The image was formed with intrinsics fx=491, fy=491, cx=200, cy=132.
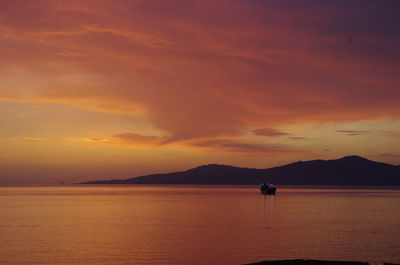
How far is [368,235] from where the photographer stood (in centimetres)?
6819

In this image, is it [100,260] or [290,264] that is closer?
[290,264]

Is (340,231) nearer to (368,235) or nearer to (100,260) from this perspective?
(368,235)

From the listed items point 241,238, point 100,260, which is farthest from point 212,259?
point 241,238

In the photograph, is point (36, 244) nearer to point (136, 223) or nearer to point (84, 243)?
point (84, 243)

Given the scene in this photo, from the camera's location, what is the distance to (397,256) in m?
50.2

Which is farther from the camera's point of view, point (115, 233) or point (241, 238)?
point (115, 233)

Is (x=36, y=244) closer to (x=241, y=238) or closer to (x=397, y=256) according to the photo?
(x=241, y=238)

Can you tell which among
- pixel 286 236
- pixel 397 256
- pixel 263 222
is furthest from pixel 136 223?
pixel 397 256

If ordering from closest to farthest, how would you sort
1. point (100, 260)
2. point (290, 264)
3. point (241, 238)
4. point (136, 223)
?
point (290, 264) < point (100, 260) < point (241, 238) < point (136, 223)

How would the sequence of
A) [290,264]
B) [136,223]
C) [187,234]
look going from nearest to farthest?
[290,264], [187,234], [136,223]

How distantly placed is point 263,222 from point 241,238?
25421 mm

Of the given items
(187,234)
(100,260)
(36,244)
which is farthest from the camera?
(187,234)

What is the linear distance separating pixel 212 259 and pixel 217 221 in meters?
40.4

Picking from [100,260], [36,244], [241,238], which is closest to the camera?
[100,260]
